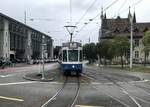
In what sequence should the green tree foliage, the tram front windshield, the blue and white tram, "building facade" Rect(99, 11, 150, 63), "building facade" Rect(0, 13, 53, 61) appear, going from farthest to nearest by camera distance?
"building facade" Rect(99, 11, 150, 63) → the green tree foliage → "building facade" Rect(0, 13, 53, 61) → the tram front windshield → the blue and white tram

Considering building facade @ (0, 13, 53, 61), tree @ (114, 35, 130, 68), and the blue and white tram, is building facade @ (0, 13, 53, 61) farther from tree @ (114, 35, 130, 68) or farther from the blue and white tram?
the blue and white tram

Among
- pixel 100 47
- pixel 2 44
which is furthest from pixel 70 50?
pixel 2 44

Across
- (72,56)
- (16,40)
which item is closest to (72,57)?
(72,56)

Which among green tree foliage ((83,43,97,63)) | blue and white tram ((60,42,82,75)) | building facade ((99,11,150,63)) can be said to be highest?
building facade ((99,11,150,63))

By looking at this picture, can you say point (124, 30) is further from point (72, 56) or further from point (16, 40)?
point (72, 56)

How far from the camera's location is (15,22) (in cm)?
12650

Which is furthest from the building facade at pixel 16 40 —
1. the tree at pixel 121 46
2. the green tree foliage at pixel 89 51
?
the tree at pixel 121 46

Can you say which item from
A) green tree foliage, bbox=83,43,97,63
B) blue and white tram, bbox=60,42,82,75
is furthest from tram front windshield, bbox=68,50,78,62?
green tree foliage, bbox=83,43,97,63

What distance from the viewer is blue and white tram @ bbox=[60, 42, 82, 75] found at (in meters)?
40.8

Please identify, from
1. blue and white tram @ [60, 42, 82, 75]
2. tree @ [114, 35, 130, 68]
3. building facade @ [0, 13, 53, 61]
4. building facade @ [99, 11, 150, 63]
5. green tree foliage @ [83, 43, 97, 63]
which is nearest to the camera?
blue and white tram @ [60, 42, 82, 75]

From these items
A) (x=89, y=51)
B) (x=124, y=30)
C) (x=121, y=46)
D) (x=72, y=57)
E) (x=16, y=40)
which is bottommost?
(x=72, y=57)

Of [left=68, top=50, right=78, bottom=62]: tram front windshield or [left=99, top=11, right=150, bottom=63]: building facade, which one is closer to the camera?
[left=68, top=50, right=78, bottom=62]: tram front windshield

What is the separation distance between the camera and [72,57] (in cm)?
4100

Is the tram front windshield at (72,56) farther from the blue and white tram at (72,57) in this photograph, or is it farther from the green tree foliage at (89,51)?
the green tree foliage at (89,51)
